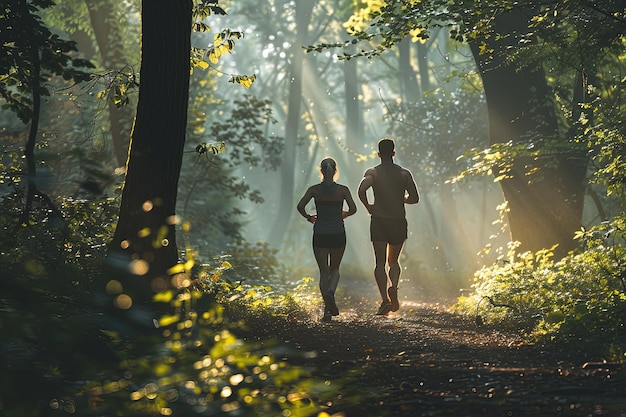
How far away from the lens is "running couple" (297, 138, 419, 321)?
10.3 metres


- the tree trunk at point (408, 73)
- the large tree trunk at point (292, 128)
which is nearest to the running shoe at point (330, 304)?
the large tree trunk at point (292, 128)

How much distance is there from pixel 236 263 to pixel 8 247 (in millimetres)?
11585

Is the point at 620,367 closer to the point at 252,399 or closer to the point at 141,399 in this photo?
the point at 252,399

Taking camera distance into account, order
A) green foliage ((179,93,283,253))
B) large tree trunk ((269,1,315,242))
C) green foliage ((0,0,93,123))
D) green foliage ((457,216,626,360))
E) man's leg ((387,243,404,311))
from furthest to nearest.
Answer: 1. large tree trunk ((269,1,315,242))
2. green foliage ((179,93,283,253))
3. man's leg ((387,243,404,311))
4. green foliage ((0,0,93,123))
5. green foliage ((457,216,626,360))

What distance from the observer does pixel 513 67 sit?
13578mm

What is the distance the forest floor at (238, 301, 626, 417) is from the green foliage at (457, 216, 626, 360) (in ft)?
0.93

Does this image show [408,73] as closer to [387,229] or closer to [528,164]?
[528,164]

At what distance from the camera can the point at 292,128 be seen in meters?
39.8

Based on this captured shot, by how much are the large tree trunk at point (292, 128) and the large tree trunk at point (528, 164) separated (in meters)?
26.5

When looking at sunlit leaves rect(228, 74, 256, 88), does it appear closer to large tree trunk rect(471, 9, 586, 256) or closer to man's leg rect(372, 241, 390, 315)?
man's leg rect(372, 241, 390, 315)

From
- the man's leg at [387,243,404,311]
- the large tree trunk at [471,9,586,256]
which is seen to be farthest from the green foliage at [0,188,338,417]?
the large tree trunk at [471,9,586,256]

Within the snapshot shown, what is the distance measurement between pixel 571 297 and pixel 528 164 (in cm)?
466

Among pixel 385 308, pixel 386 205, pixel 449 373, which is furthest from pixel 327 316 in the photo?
pixel 449 373

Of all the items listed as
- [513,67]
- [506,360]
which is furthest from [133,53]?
[506,360]
